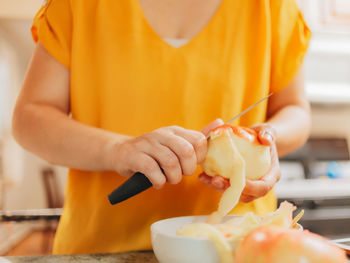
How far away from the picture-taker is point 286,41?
82cm

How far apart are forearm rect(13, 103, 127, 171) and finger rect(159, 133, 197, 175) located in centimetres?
11

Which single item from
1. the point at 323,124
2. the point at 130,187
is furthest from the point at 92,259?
the point at 323,124

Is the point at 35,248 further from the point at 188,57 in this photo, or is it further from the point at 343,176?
the point at 188,57

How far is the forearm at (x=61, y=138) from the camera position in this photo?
0.63m

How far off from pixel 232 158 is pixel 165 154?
0.10 metres

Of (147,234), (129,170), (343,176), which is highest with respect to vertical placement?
(129,170)

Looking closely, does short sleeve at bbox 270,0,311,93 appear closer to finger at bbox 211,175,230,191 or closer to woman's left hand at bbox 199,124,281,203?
woman's left hand at bbox 199,124,281,203

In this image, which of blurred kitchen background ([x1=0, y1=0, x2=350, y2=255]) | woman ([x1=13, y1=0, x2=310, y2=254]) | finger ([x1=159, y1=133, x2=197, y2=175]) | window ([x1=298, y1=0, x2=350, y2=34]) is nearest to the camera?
finger ([x1=159, y1=133, x2=197, y2=175])

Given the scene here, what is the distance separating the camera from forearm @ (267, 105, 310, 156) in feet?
2.46

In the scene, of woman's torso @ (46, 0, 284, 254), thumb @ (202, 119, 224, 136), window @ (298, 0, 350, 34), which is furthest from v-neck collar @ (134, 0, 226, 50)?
window @ (298, 0, 350, 34)

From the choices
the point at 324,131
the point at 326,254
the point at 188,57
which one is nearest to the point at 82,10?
the point at 188,57

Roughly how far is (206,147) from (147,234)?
0.25m

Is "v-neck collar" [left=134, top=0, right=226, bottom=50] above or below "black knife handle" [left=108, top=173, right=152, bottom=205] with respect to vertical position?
above

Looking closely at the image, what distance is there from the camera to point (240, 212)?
0.75m
